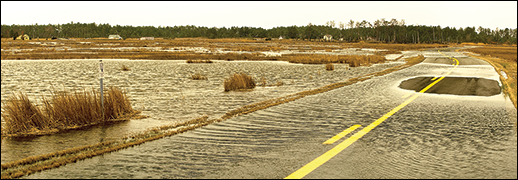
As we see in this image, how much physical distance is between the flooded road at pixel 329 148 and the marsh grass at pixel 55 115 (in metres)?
3.51

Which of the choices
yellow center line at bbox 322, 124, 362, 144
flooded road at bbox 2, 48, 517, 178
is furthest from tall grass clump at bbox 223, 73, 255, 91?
yellow center line at bbox 322, 124, 362, 144

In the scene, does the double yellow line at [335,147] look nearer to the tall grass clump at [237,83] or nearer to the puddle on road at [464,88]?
the puddle on road at [464,88]

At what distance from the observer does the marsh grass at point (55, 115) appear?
32.1ft

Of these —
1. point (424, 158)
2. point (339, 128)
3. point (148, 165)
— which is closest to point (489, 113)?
point (339, 128)

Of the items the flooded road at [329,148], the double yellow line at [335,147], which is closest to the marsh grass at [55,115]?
the flooded road at [329,148]

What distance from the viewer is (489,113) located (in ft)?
36.7

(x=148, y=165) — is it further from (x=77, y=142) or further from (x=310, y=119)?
(x=310, y=119)

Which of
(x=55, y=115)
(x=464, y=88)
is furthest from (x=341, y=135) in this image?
(x=464, y=88)

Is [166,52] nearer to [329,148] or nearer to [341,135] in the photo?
[341,135]

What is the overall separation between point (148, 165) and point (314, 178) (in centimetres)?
255

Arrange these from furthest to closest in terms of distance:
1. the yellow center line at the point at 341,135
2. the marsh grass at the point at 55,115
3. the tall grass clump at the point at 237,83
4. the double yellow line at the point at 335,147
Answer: the tall grass clump at the point at 237,83 < the marsh grass at the point at 55,115 < the yellow center line at the point at 341,135 < the double yellow line at the point at 335,147

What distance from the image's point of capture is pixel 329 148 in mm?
7238

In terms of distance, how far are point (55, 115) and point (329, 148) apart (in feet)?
23.8

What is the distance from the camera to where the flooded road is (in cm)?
581
